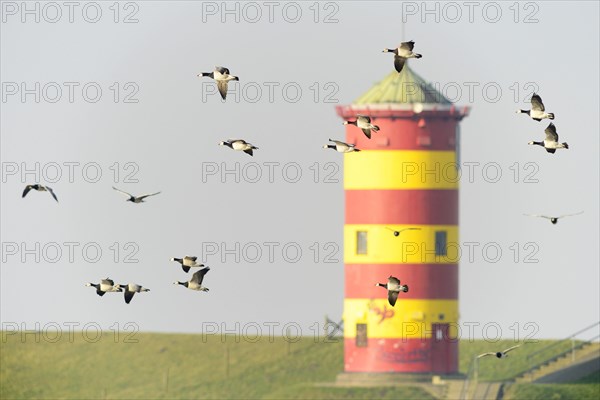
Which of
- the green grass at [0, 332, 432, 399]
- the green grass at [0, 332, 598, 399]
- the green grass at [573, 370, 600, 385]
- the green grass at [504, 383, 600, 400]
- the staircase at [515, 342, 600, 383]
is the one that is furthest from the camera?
the green grass at [0, 332, 432, 399]

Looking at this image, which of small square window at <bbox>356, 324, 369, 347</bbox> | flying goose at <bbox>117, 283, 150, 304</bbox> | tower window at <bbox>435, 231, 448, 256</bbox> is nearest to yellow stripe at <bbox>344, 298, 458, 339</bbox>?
small square window at <bbox>356, 324, 369, 347</bbox>

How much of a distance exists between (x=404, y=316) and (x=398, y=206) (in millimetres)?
3885

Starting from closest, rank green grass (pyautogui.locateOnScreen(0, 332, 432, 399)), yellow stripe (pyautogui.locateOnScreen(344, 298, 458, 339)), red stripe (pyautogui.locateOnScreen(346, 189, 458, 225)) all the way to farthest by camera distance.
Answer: red stripe (pyautogui.locateOnScreen(346, 189, 458, 225))
yellow stripe (pyautogui.locateOnScreen(344, 298, 458, 339))
green grass (pyautogui.locateOnScreen(0, 332, 432, 399))

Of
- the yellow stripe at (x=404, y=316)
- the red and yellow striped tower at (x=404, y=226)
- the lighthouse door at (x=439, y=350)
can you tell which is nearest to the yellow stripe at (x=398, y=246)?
the red and yellow striped tower at (x=404, y=226)

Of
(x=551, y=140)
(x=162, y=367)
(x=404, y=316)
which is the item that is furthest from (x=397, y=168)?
(x=551, y=140)

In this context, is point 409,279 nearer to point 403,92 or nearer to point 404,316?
point 404,316

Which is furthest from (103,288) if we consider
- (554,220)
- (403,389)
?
(403,389)

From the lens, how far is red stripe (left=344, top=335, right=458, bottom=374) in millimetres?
103062

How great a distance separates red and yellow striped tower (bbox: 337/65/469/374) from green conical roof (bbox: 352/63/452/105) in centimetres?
3

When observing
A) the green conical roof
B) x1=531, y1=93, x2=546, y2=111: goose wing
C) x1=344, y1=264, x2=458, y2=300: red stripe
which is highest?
the green conical roof

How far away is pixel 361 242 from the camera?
103m

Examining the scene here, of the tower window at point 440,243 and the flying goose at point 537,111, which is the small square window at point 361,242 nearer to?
the tower window at point 440,243

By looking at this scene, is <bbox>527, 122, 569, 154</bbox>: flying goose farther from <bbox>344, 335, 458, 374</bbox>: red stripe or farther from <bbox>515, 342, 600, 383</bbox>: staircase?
<bbox>344, 335, 458, 374</bbox>: red stripe

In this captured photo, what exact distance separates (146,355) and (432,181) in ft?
52.8
